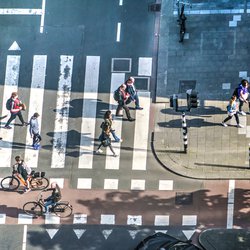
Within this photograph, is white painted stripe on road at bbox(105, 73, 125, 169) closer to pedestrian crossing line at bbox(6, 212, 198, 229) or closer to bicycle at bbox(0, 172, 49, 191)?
pedestrian crossing line at bbox(6, 212, 198, 229)

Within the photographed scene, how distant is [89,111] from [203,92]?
6065mm

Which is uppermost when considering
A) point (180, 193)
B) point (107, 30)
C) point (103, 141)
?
point (107, 30)

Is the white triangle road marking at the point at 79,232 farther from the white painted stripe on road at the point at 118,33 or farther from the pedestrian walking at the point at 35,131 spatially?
the white painted stripe on road at the point at 118,33

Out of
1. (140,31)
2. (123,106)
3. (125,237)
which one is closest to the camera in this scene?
(125,237)

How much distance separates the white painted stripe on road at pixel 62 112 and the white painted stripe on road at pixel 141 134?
3676 millimetres

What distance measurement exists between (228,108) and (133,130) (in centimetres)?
498

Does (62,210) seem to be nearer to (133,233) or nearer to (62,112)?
(133,233)

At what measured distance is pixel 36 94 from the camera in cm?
3017

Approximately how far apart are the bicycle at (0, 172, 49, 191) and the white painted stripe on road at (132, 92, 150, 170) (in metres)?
4.60

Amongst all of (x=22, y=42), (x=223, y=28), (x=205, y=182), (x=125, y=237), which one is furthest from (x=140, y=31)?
(x=125, y=237)

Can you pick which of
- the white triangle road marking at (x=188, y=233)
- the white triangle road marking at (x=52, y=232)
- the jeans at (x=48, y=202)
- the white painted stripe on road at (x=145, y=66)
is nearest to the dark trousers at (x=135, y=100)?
the white painted stripe on road at (x=145, y=66)

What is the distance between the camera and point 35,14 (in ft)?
104

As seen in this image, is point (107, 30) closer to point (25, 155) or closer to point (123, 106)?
point (123, 106)

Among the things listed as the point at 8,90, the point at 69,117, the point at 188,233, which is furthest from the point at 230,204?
the point at 8,90
